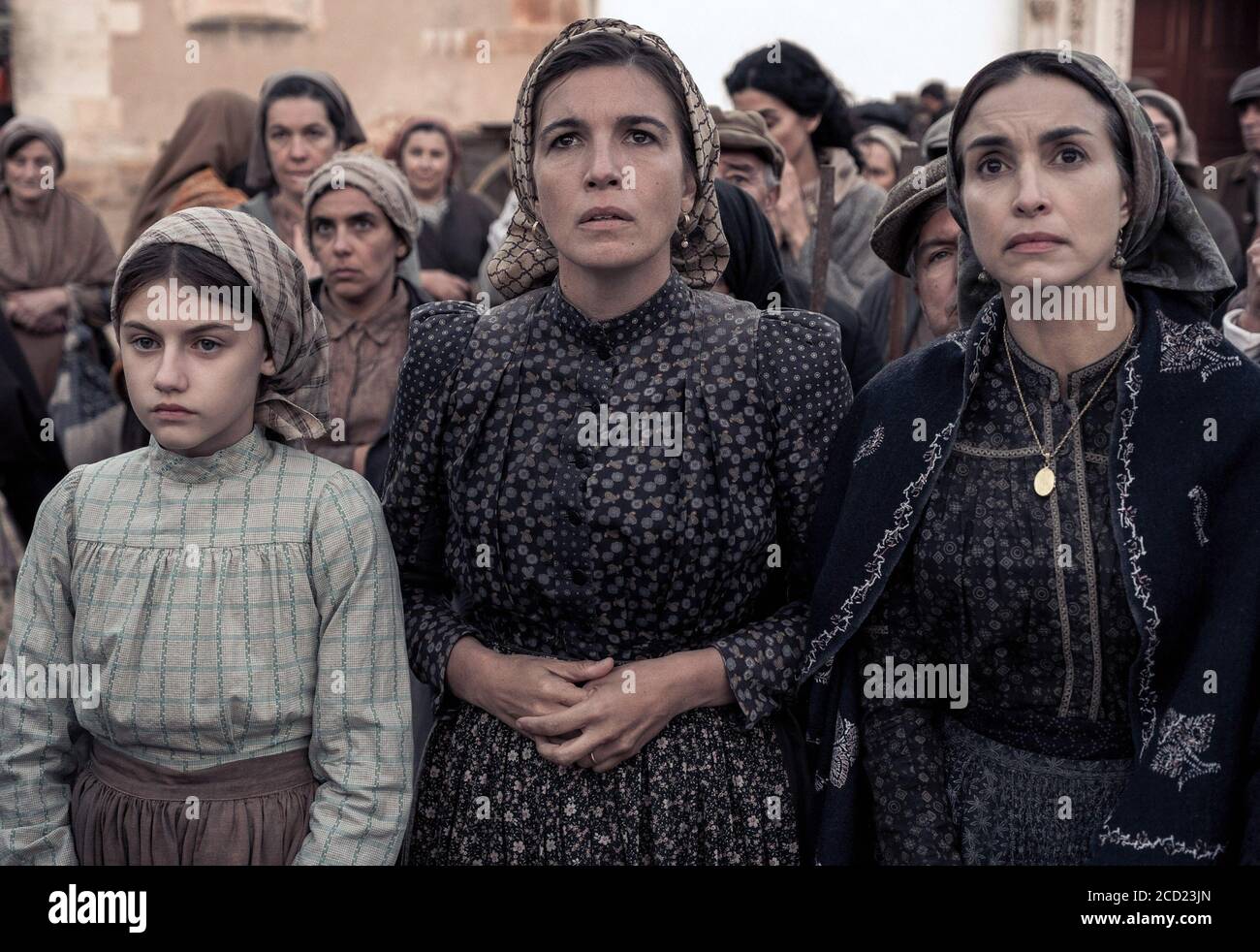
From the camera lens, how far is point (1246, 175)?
24.4 feet

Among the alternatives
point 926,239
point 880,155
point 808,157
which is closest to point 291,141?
point 808,157

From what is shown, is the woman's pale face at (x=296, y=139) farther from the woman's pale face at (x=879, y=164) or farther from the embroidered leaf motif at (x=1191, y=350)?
the embroidered leaf motif at (x=1191, y=350)

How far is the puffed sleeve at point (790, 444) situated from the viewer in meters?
2.36

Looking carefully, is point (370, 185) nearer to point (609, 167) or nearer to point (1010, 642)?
point (609, 167)

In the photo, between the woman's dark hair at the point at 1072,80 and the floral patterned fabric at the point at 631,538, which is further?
the floral patterned fabric at the point at 631,538

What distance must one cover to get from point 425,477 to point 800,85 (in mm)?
3124

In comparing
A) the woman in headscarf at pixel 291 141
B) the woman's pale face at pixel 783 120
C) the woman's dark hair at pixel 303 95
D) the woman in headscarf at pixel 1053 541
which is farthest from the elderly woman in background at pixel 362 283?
the woman in headscarf at pixel 1053 541

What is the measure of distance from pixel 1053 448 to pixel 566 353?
0.83 metres

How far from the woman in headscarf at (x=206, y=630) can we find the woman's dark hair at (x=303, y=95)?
3.11m

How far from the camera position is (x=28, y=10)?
1217cm

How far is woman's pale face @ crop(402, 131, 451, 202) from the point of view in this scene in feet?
24.8

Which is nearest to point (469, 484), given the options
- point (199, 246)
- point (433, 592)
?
point (433, 592)

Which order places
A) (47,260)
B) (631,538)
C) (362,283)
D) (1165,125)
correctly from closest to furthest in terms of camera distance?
→ (631,538), (362,283), (1165,125), (47,260)
